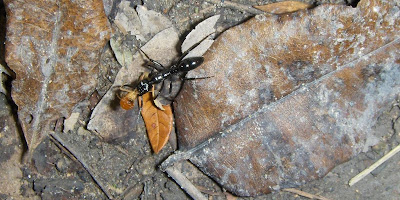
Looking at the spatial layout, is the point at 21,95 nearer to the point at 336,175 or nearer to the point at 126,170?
the point at 126,170

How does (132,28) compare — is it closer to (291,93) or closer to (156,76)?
(156,76)

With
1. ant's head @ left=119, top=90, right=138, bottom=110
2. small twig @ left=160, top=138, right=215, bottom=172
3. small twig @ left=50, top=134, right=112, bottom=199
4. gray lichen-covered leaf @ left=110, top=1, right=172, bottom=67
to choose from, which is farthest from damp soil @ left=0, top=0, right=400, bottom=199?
small twig @ left=160, top=138, right=215, bottom=172

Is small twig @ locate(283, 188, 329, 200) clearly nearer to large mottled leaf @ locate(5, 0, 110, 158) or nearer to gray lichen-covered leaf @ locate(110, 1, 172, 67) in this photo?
gray lichen-covered leaf @ locate(110, 1, 172, 67)

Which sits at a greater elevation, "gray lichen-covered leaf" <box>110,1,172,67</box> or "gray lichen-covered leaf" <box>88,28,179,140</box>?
"gray lichen-covered leaf" <box>110,1,172,67</box>

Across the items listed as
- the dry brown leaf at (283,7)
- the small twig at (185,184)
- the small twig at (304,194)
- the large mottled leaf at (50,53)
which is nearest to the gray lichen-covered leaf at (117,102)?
the large mottled leaf at (50,53)

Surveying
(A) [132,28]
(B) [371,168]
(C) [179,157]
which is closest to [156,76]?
(A) [132,28]

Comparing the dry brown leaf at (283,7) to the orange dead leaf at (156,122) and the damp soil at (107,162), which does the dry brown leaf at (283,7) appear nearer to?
the damp soil at (107,162)
